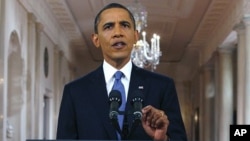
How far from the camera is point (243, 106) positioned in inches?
553

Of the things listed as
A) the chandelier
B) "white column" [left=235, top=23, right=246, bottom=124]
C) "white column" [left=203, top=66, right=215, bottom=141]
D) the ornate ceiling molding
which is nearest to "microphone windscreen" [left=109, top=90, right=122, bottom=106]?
"white column" [left=235, top=23, right=246, bottom=124]

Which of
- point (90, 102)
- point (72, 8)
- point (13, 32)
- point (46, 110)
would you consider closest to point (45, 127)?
point (46, 110)

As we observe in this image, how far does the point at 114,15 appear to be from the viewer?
8.43 ft

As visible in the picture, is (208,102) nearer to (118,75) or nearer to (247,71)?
(247,71)

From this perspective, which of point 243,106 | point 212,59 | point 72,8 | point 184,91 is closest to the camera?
point 243,106

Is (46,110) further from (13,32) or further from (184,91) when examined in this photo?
(184,91)

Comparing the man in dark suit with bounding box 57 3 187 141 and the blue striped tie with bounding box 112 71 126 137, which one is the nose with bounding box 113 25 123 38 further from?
the blue striped tie with bounding box 112 71 126 137

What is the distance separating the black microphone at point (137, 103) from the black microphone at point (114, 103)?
56 millimetres

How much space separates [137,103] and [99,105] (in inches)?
11.8

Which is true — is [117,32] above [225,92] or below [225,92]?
below

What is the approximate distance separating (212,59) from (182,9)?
4.30 m

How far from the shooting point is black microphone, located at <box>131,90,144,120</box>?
7.50 ft

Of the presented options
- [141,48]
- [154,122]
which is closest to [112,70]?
[154,122]

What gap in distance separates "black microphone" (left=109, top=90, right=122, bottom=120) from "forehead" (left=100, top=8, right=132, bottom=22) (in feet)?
1.08
